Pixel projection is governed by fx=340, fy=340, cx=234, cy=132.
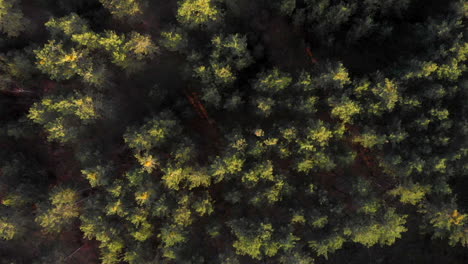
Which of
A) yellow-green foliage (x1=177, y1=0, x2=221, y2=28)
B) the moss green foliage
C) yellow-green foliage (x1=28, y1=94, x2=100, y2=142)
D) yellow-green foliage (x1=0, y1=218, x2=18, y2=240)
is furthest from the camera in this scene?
the moss green foliage

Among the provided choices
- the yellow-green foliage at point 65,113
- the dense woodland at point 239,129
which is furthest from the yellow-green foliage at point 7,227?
the yellow-green foliage at point 65,113

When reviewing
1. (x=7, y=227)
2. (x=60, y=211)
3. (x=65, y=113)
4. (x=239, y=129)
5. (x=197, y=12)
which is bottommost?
(x=7, y=227)

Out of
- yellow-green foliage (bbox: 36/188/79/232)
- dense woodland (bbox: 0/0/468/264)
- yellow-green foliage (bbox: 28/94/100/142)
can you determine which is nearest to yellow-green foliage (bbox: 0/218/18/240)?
dense woodland (bbox: 0/0/468/264)

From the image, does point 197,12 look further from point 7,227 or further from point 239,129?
point 7,227

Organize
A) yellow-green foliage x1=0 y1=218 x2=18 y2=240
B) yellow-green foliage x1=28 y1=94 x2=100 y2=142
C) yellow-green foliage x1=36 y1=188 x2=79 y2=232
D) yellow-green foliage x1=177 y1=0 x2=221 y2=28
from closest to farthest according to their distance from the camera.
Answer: yellow-green foliage x1=177 y1=0 x2=221 y2=28 → yellow-green foliage x1=28 y1=94 x2=100 y2=142 → yellow-green foliage x1=36 y1=188 x2=79 y2=232 → yellow-green foliage x1=0 y1=218 x2=18 y2=240

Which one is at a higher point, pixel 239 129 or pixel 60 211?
pixel 239 129

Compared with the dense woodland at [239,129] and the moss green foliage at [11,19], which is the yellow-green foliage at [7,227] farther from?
the moss green foliage at [11,19]

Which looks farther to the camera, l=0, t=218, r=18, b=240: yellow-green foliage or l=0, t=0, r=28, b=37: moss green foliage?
l=0, t=0, r=28, b=37: moss green foliage

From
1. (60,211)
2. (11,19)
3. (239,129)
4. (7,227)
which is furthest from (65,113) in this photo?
(239,129)

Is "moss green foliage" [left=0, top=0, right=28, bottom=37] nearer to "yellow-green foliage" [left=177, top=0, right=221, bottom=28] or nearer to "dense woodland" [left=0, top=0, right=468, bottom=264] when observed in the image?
"dense woodland" [left=0, top=0, right=468, bottom=264]
